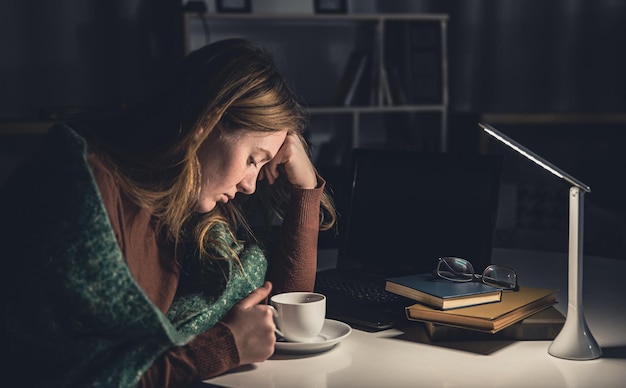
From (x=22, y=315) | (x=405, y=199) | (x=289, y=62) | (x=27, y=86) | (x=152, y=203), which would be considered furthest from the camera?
(x=289, y=62)

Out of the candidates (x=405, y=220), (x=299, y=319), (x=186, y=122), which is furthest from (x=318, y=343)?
(x=405, y=220)

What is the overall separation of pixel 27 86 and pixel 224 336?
2460mm

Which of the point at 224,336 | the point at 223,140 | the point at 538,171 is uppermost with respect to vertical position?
the point at 223,140

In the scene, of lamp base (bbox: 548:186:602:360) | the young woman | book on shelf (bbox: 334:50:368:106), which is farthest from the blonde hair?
book on shelf (bbox: 334:50:368:106)

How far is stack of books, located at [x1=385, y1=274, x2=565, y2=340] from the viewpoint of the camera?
3.86 ft

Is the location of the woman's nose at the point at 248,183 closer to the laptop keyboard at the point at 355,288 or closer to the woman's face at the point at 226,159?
the woman's face at the point at 226,159

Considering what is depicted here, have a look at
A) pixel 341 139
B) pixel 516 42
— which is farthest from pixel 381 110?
pixel 516 42

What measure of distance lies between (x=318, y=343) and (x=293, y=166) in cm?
47

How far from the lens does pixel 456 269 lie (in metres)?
1.29

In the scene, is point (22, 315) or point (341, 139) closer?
point (22, 315)

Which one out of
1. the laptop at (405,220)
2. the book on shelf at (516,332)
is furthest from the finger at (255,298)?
the book on shelf at (516,332)

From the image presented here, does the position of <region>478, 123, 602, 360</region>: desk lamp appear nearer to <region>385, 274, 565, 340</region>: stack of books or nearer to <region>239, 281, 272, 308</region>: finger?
<region>385, 274, 565, 340</region>: stack of books

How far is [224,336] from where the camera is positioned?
1.09 metres

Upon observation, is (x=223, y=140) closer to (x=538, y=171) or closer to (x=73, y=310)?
(x=73, y=310)
